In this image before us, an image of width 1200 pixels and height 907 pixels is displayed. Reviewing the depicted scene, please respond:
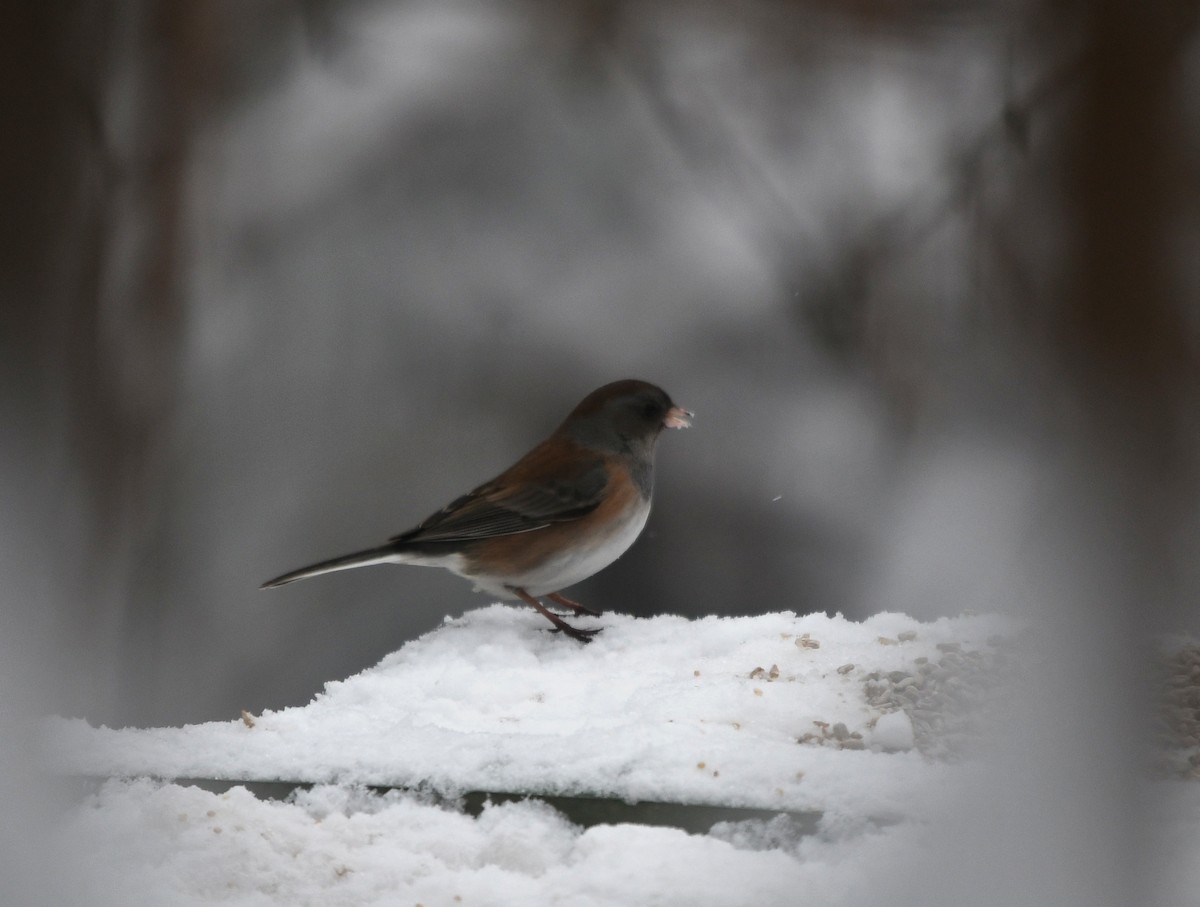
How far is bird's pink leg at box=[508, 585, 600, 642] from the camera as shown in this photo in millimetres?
1782

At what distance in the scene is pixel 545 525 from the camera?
187 centimetres

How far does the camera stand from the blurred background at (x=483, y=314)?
0.99 meters

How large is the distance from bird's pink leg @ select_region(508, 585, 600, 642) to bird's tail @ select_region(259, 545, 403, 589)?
0.22 meters

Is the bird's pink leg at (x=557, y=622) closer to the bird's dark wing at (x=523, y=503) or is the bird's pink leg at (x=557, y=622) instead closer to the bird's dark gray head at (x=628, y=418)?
the bird's dark wing at (x=523, y=503)

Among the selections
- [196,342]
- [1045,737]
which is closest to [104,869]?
[1045,737]

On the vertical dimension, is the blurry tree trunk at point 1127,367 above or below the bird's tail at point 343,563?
below

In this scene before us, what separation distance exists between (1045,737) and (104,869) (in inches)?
29.3

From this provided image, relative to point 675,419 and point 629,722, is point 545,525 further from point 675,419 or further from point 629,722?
point 629,722

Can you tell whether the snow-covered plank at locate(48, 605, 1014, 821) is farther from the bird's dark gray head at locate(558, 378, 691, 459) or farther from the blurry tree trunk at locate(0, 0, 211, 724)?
the bird's dark gray head at locate(558, 378, 691, 459)

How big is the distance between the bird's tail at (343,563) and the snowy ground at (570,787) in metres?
0.22

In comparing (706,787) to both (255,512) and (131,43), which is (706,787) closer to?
(131,43)

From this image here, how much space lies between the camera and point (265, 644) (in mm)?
2473

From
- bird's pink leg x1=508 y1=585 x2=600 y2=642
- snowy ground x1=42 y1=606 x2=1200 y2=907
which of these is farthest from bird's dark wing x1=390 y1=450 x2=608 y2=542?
snowy ground x1=42 y1=606 x2=1200 y2=907

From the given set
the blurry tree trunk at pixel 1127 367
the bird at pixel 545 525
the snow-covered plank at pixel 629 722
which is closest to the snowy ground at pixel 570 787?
the snow-covered plank at pixel 629 722
